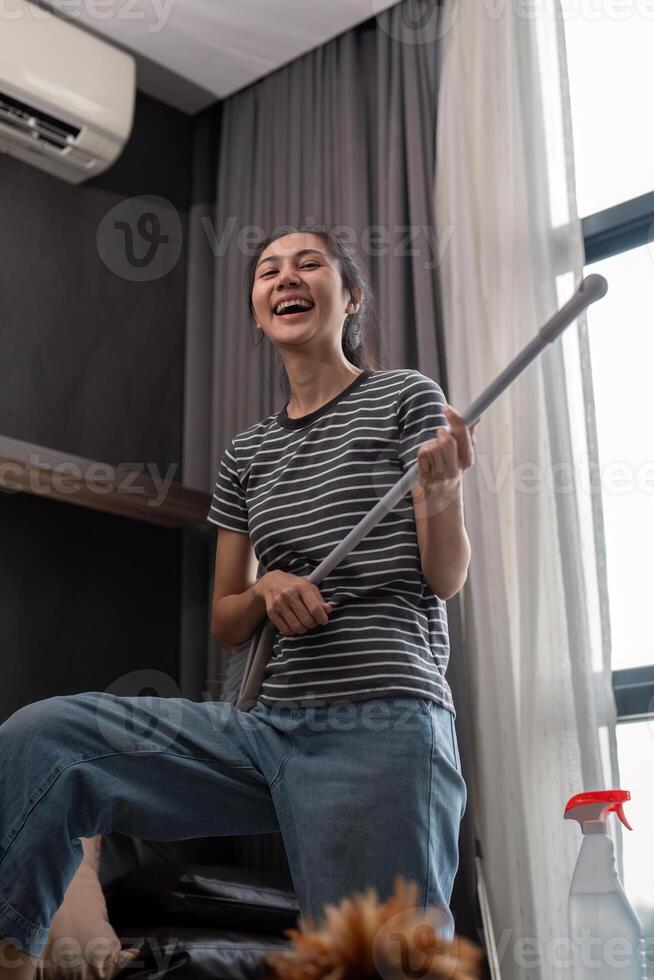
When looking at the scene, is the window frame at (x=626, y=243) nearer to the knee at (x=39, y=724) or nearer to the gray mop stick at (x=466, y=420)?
the gray mop stick at (x=466, y=420)

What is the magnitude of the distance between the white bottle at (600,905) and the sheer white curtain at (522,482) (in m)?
0.63

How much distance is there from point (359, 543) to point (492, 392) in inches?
10.9

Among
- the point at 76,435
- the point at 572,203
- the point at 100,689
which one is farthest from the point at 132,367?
the point at 572,203

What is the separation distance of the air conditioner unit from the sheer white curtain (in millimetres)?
915

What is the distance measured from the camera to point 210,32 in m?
3.06

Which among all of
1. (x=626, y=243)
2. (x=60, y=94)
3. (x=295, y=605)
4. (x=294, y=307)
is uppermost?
(x=60, y=94)

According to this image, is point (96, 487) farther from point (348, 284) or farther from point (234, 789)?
point (234, 789)

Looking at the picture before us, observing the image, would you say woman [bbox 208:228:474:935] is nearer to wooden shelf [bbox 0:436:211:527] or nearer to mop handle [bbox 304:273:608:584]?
mop handle [bbox 304:273:608:584]

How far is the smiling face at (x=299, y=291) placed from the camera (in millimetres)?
1663

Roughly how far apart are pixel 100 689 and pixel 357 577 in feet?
5.27

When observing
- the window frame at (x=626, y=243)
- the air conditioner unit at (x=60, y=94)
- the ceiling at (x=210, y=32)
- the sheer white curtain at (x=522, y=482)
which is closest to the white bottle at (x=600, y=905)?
the sheer white curtain at (x=522, y=482)

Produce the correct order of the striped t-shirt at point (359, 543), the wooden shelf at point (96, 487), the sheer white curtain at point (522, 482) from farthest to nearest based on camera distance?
the wooden shelf at point (96, 487) < the sheer white curtain at point (522, 482) < the striped t-shirt at point (359, 543)

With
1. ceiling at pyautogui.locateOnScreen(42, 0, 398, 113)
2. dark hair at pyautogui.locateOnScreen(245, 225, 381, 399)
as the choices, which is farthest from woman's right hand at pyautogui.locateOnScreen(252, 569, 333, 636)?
ceiling at pyautogui.locateOnScreen(42, 0, 398, 113)

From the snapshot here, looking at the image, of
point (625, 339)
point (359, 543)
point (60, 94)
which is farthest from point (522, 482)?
point (60, 94)
